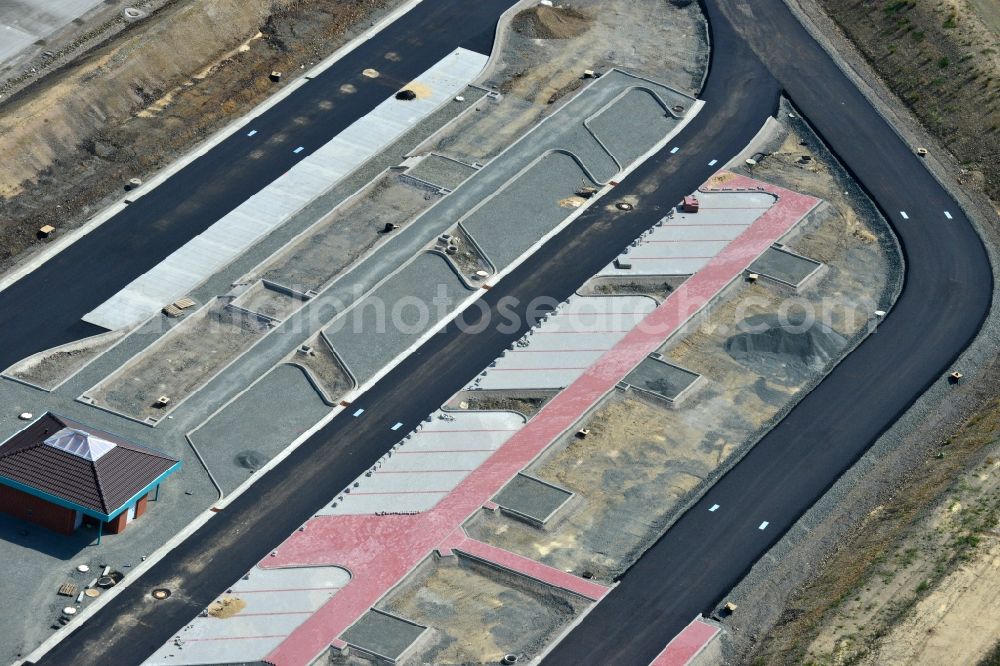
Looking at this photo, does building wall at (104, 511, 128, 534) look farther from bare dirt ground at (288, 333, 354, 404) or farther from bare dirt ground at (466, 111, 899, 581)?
bare dirt ground at (466, 111, 899, 581)

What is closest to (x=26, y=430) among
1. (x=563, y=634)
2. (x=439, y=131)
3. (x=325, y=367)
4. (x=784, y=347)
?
(x=325, y=367)

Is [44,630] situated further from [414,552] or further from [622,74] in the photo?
[622,74]

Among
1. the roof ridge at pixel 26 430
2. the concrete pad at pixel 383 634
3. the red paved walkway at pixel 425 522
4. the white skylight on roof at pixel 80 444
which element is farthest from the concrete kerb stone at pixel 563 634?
the roof ridge at pixel 26 430

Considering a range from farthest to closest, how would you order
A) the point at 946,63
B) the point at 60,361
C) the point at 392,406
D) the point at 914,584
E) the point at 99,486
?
the point at 946,63 < the point at 60,361 < the point at 392,406 < the point at 99,486 < the point at 914,584

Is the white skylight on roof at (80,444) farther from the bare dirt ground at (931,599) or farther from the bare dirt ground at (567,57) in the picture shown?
the bare dirt ground at (567,57)

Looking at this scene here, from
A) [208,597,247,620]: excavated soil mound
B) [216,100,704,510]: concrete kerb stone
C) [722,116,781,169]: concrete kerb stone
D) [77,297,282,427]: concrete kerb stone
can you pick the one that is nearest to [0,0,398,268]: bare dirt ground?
[77,297,282,427]: concrete kerb stone

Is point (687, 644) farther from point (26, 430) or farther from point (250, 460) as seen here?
point (26, 430)

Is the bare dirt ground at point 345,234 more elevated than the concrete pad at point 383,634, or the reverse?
the bare dirt ground at point 345,234
